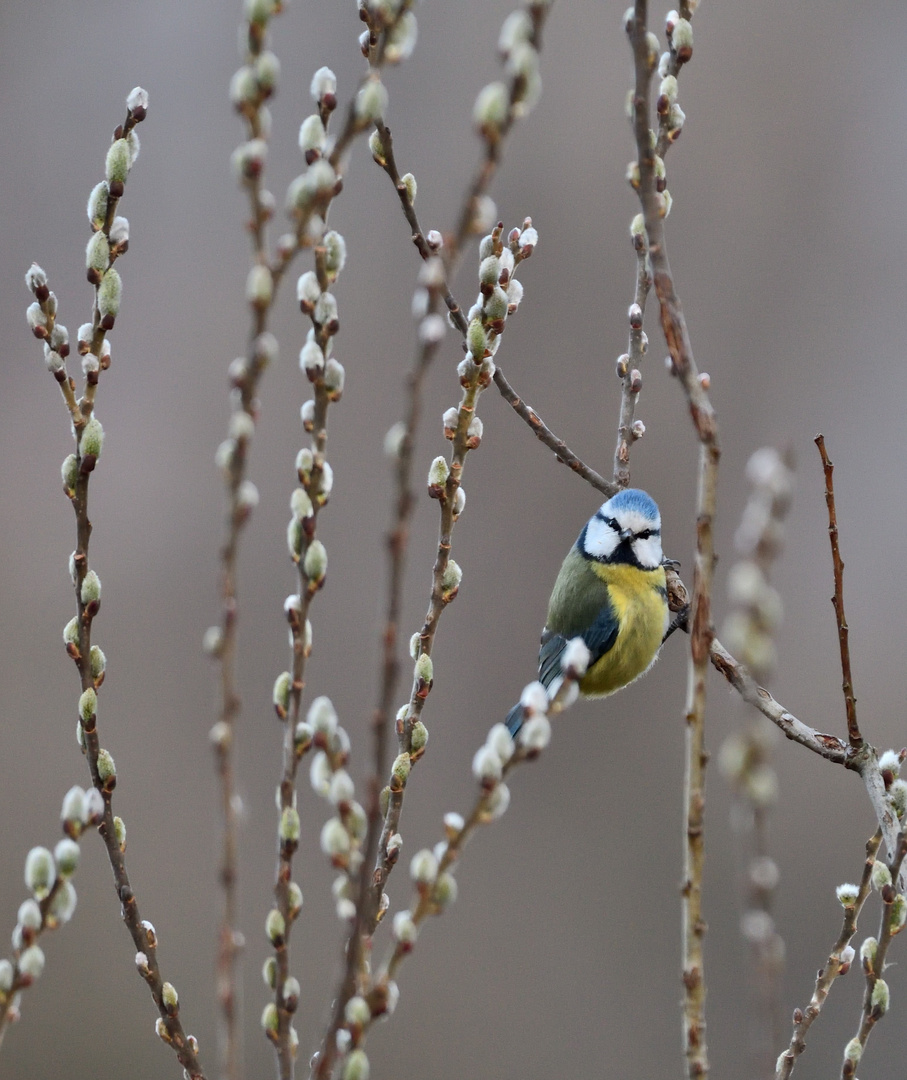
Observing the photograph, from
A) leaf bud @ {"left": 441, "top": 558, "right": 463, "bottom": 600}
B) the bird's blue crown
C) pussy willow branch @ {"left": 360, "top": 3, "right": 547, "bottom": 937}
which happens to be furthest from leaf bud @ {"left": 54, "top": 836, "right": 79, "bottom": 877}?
the bird's blue crown

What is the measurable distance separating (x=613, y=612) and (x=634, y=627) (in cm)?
4

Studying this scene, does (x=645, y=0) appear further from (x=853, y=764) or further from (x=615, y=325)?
(x=615, y=325)

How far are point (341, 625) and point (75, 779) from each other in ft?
2.86

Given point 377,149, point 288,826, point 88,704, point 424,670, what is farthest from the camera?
point 377,149

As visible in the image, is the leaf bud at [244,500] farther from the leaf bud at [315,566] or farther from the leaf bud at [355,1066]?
the leaf bud at [355,1066]

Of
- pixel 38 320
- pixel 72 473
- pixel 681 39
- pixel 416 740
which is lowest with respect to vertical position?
pixel 416 740

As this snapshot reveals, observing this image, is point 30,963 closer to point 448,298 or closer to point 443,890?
point 443,890

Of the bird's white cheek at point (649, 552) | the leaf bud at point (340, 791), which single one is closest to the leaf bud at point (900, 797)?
the leaf bud at point (340, 791)

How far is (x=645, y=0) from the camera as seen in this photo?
589mm

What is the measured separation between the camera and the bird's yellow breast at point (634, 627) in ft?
5.60

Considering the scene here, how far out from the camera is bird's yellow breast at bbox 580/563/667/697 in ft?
5.60

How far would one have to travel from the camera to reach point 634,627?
1709 millimetres

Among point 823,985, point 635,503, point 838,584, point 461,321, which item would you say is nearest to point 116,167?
point 461,321

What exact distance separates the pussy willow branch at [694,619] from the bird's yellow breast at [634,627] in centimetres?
115
